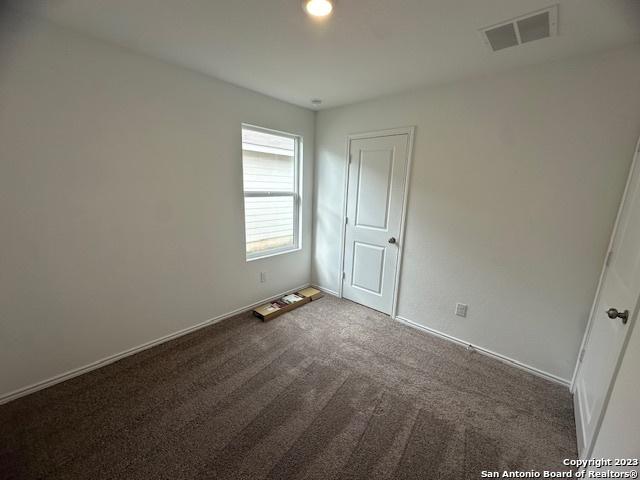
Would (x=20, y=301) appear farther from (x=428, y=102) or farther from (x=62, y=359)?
(x=428, y=102)

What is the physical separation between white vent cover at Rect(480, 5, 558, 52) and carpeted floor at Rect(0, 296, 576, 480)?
2332 mm

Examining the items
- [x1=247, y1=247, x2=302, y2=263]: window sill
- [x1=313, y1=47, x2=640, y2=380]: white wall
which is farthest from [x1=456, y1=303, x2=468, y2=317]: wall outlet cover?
[x1=247, y1=247, x2=302, y2=263]: window sill

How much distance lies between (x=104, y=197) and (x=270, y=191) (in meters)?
1.52

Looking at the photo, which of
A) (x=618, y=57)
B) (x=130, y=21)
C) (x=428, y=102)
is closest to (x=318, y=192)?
(x=428, y=102)

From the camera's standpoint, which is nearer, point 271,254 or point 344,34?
point 344,34

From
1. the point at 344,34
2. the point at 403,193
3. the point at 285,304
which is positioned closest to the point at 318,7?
the point at 344,34

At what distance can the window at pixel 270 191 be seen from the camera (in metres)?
2.79

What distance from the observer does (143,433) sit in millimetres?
1499

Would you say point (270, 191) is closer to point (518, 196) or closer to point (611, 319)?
point (518, 196)

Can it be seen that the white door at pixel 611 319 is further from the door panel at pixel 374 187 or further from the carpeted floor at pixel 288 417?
the door panel at pixel 374 187

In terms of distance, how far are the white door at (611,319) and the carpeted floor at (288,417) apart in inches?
8.6

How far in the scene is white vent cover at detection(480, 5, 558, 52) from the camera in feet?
4.49

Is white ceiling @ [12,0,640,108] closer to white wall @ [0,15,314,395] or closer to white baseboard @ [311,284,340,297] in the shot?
white wall @ [0,15,314,395]

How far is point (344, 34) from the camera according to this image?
5.14 feet
